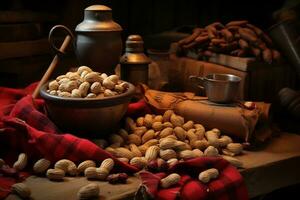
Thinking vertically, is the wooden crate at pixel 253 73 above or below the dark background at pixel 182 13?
below

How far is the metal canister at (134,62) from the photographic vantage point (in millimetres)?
1926

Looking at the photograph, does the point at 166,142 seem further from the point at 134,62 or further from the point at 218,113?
the point at 134,62

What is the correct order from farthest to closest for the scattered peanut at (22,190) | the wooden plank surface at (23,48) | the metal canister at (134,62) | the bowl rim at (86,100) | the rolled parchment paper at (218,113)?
1. the wooden plank surface at (23,48)
2. the metal canister at (134,62)
3. the rolled parchment paper at (218,113)
4. the bowl rim at (86,100)
5. the scattered peanut at (22,190)

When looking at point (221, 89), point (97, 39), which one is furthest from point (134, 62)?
point (221, 89)

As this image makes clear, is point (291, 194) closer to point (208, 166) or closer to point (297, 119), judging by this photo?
point (297, 119)

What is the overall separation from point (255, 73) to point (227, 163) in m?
0.82

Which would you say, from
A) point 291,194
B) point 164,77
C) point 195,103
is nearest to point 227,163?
point 195,103

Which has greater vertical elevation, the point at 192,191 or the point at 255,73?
the point at 255,73

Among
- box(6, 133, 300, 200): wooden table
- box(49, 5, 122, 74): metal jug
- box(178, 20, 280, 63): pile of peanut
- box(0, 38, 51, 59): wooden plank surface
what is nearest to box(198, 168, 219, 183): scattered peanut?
box(6, 133, 300, 200): wooden table

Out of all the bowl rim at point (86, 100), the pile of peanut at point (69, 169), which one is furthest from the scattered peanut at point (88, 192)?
the bowl rim at point (86, 100)

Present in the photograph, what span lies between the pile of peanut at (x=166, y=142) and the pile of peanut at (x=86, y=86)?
159 millimetres

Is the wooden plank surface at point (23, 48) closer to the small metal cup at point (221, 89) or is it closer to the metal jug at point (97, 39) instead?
the metal jug at point (97, 39)

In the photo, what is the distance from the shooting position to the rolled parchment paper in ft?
5.10

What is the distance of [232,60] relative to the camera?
2115 mm
